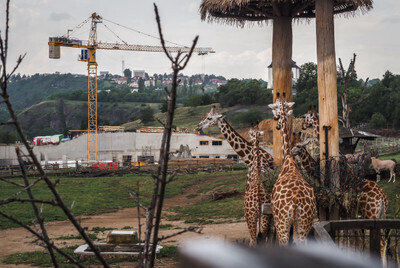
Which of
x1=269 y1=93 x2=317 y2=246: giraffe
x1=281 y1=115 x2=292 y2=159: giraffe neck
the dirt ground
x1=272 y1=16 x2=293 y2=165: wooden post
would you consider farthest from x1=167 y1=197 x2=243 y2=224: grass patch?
x1=269 y1=93 x2=317 y2=246: giraffe

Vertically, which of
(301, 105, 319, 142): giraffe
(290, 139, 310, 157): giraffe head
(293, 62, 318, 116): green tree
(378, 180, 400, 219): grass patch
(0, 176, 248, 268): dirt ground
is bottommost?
(0, 176, 248, 268): dirt ground

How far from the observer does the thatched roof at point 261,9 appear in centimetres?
1102

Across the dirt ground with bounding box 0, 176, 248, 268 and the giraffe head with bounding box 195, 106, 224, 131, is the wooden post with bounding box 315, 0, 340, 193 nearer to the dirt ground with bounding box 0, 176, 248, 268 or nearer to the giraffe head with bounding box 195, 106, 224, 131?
the giraffe head with bounding box 195, 106, 224, 131

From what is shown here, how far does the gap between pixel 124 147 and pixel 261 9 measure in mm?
36790

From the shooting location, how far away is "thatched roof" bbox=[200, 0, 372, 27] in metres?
11.0

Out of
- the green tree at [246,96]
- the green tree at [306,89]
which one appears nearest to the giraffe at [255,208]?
the green tree at [306,89]


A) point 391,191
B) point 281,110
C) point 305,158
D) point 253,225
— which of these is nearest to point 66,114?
point 391,191

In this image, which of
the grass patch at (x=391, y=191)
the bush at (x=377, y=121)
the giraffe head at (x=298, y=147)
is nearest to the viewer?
the giraffe head at (x=298, y=147)

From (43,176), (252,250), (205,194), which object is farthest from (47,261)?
(205,194)

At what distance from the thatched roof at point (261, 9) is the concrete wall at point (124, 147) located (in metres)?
31.3

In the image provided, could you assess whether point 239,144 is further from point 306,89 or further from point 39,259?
point 306,89

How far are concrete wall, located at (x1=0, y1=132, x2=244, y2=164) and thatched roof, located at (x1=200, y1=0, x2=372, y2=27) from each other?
3135cm

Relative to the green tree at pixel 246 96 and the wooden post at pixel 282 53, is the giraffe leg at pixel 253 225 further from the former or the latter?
the green tree at pixel 246 96

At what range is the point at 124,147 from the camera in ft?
156
